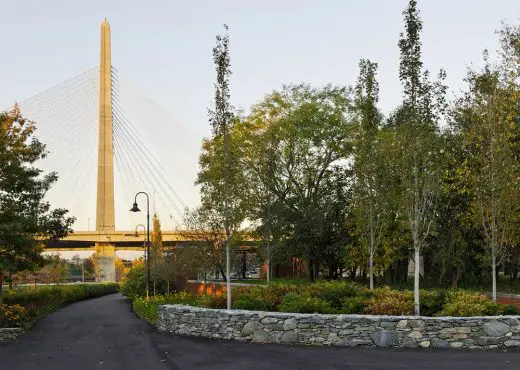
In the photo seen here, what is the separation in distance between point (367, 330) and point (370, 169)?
1235 centimetres

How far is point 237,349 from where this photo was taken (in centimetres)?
1573

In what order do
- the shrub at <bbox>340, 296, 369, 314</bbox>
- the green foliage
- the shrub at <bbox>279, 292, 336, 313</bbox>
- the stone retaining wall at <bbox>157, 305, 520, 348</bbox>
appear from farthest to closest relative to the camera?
the green foliage < the shrub at <bbox>340, 296, 369, 314</bbox> < the shrub at <bbox>279, 292, 336, 313</bbox> < the stone retaining wall at <bbox>157, 305, 520, 348</bbox>

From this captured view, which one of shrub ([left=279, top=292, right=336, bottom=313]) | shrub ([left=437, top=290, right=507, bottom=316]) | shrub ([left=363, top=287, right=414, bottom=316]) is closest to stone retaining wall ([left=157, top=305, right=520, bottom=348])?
shrub ([left=437, top=290, right=507, bottom=316])

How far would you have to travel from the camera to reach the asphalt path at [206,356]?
43.0 ft

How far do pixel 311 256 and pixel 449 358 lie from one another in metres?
24.5

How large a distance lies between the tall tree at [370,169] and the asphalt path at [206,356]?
12319 mm

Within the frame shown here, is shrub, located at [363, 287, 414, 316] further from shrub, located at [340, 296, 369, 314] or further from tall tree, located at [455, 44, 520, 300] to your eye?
tall tree, located at [455, 44, 520, 300]

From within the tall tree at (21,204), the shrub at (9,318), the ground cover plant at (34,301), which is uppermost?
the tall tree at (21,204)

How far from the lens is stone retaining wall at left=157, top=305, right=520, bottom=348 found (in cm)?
1506

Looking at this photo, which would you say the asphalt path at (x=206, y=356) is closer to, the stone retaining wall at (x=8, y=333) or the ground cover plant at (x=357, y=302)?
the stone retaining wall at (x=8, y=333)

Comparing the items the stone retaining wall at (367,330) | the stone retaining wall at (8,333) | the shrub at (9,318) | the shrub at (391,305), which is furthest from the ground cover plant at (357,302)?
the shrub at (9,318)

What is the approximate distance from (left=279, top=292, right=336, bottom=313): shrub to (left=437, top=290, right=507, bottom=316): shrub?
344cm

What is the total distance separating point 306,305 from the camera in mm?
17859

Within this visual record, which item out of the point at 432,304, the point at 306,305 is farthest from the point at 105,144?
the point at 432,304
